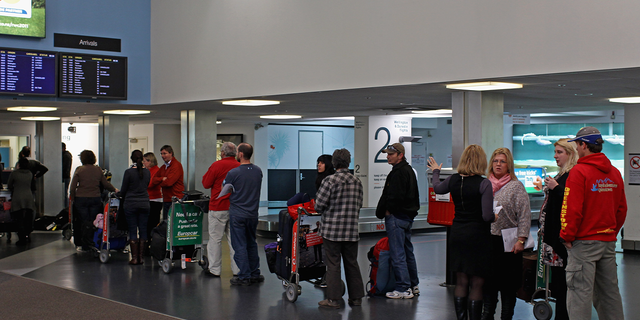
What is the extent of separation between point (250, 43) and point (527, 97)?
4.20m

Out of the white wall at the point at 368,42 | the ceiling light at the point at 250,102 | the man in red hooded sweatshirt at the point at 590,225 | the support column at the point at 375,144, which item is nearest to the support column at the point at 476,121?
the white wall at the point at 368,42

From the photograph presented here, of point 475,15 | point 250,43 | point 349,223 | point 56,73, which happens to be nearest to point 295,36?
point 250,43

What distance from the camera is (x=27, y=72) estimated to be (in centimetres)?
884

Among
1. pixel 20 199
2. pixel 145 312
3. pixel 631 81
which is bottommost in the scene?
pixel 145 312

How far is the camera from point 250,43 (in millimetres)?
8445

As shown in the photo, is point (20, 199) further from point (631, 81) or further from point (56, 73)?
point (631, 81)

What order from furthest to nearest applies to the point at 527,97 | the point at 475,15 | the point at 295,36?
the point at 527,97 → the point at 295,36 → the point at 475,15

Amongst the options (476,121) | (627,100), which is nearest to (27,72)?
(476,121)

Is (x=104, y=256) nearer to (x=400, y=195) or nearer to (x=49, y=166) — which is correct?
(x=400, y=195)

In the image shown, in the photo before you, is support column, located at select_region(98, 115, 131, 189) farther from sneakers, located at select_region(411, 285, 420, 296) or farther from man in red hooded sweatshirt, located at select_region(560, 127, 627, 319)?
man in red hooded sweatshirt, located at select_region(560, 127, 627, 319)

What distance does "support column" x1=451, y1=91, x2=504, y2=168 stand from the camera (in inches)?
286

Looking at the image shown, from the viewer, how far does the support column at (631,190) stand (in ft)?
32.1

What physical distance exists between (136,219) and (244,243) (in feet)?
7.64

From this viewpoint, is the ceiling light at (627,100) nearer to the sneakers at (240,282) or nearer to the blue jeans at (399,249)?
the blue jeans at (399,249)
